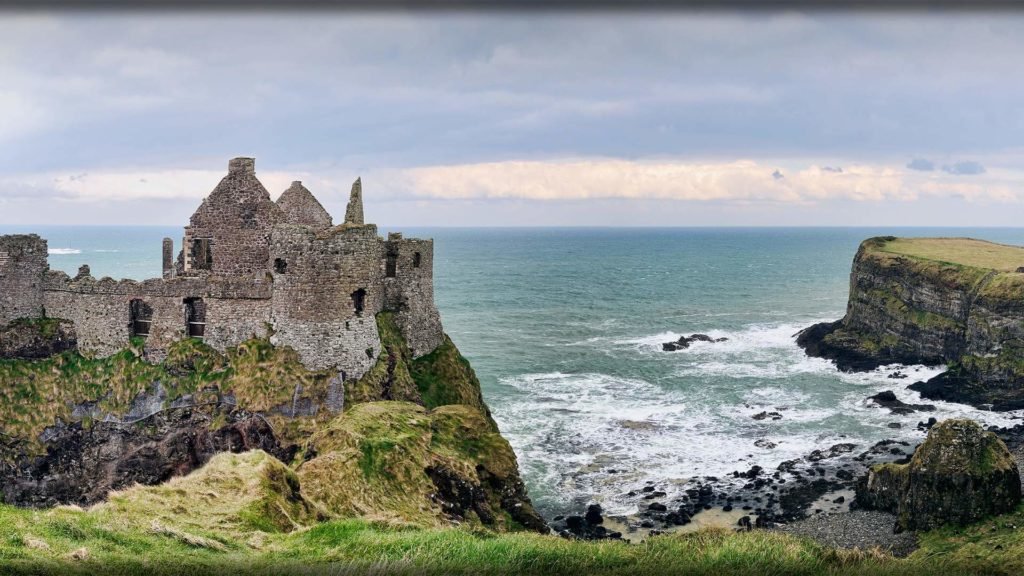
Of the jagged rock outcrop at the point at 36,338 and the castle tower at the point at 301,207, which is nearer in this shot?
the jagged rock outcrop at the point at 36,338

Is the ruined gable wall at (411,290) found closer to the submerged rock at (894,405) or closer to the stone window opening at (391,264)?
the stone window opening at (391,264)

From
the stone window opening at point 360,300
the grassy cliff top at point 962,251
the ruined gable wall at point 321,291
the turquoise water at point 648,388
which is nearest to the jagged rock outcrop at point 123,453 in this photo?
the ruined gable wall at point 321,291

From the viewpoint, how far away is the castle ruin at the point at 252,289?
28.5 meters

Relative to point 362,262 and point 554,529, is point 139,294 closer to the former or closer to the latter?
point 362,262

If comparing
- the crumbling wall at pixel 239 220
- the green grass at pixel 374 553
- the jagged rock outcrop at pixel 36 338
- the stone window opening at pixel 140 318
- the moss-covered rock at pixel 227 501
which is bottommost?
the moss-covered rock at pixel 227 501

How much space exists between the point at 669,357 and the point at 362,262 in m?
56.5


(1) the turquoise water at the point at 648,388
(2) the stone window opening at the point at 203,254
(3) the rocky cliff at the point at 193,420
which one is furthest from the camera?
(1) the turquoise water at the point at 648,388

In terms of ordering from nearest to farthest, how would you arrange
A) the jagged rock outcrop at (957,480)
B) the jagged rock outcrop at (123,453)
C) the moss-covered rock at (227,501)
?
1. the moss-covered rock at (227,501)
2. the jagged rock outcrop at (123,453)
3. the jagged rock outcrop at (957,480)

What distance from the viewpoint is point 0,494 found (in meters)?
27.5

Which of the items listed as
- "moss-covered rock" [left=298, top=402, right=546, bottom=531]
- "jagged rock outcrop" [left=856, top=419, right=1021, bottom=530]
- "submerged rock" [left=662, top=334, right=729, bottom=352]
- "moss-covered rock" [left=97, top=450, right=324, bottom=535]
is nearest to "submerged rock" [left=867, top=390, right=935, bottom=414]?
"submerged rock" [left=662, top=334, right=729, bottom=352]

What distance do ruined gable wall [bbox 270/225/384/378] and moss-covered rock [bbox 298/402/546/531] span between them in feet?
9.17

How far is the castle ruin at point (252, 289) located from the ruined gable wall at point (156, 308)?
1.5 inches

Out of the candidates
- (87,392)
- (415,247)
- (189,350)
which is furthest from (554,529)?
(87,392)

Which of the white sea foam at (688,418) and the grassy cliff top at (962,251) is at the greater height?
the grassy cliff top at (962,251)
